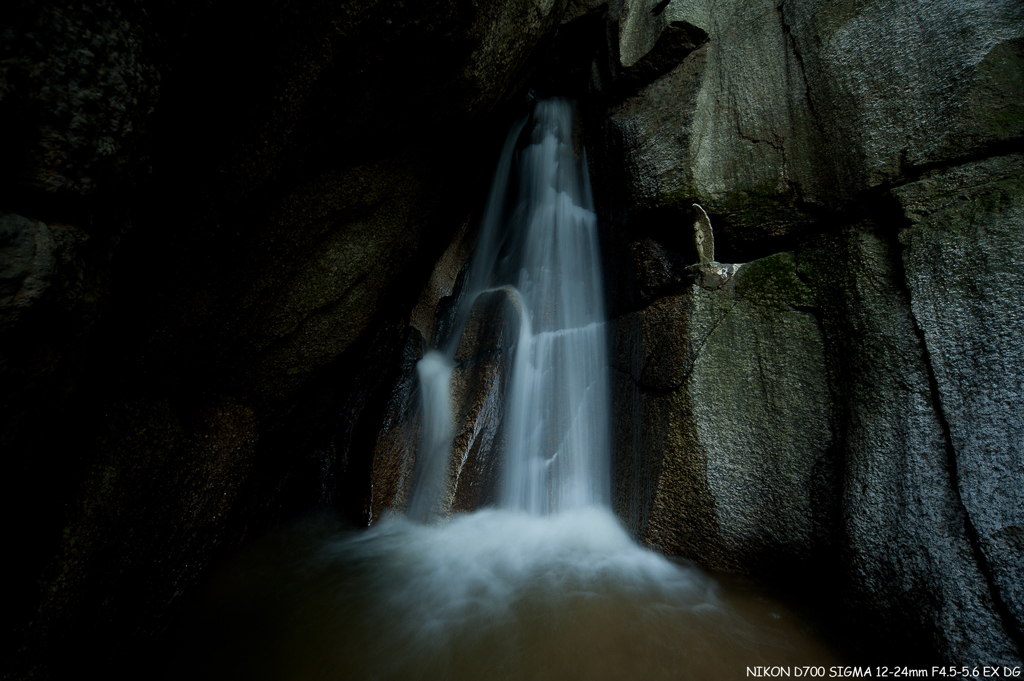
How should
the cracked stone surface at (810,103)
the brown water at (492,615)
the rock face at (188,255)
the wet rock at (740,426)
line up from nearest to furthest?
the rock face at (188,255) → the brown water at (492,615) → the cracked stone surface at (810,103) → the wet rock at (740,426)

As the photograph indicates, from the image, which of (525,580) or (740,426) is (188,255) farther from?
(740,426)

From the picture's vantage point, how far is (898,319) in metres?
2.51

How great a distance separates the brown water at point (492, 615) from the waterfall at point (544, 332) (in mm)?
586

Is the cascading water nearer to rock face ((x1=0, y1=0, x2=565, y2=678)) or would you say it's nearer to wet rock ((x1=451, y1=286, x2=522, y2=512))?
wet rock ((x1=451, y1=286, x2=522, y2=512))

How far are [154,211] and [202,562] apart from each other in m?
2.71

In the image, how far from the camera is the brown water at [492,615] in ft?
7.74

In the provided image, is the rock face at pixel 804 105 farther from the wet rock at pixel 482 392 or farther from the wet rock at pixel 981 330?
the wet rock at pixel 482 392

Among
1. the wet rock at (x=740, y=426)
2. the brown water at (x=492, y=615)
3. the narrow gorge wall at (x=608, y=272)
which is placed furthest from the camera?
the wet rock at (x=740, y=426)

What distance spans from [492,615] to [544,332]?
315 cm

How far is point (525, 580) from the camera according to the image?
10.7 ft

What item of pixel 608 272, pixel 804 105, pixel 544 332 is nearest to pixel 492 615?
pixel 544 332

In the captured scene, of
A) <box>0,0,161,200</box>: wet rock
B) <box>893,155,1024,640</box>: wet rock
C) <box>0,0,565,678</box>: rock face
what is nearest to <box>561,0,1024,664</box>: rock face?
<box>893,155,1024,640</box>: wet rock

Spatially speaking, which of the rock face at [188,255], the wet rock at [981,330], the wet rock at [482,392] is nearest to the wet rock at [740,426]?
the wet rock at [981,330]

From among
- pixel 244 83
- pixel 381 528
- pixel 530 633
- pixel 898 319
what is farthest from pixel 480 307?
pixel 898 319
